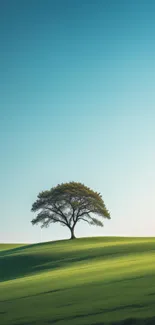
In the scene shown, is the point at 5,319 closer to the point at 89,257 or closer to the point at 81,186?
the point at 89,257

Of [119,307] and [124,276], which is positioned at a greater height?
[124,276]

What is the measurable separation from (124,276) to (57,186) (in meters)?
63.8

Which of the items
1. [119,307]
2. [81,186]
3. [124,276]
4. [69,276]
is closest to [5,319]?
Answer: [119,307]

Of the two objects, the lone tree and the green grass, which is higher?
the lone tree

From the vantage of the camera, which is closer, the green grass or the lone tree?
the green grass

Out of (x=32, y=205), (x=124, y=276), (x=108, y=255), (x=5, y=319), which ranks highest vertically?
(x=32, y=205)

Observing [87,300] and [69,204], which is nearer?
[87,300]

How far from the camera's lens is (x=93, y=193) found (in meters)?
94.5

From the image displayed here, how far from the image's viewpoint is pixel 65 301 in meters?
25.5

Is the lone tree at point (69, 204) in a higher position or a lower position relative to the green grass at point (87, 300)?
higher

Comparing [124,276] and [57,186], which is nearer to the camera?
[124,276]

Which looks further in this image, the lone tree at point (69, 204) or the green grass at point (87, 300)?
the lone tree at point (69, 204)

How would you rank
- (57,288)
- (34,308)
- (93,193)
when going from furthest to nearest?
(93,193) < (57,288) < (34,308)

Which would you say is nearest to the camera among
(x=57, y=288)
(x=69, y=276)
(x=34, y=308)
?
(x=34, y=308)
